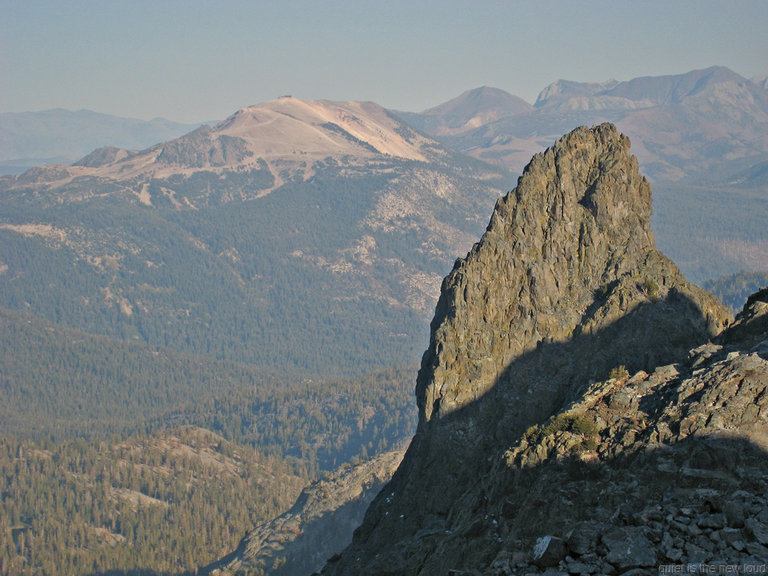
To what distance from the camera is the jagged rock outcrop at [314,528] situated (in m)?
136

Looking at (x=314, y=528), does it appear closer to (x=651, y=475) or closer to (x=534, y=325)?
(x=534, y=325)

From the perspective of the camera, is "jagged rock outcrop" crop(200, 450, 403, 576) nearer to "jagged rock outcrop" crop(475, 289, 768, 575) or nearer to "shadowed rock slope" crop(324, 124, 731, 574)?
"shadowed rock slope" crop(324, 124, 731, 574)

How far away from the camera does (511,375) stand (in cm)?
5947

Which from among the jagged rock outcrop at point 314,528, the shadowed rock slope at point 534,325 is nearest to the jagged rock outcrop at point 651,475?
the shadowed rock slope at point 534,325

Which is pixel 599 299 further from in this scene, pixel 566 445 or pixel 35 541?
pixel 35 541

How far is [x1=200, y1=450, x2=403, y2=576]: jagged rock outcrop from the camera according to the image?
136000mm

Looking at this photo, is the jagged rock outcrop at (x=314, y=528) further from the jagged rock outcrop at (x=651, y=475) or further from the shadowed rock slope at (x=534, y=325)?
the jagged rock outcrop at (x=651, y=475)

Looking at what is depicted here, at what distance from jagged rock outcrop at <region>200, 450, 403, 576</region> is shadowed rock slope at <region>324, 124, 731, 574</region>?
2974 inches

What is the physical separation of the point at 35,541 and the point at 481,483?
181674mm

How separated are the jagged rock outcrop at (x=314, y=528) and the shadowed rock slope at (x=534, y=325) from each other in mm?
75541

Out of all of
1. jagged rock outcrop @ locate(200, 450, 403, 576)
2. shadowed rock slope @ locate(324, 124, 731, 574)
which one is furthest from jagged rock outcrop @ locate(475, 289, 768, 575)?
jagged rock outcrop @ locate(200, 450, 403, 576)

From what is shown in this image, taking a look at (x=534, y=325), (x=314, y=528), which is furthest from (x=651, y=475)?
(x=314, y=528)

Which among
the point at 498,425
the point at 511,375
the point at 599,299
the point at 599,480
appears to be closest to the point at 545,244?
the point at 599,299

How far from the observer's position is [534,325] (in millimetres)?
61062
